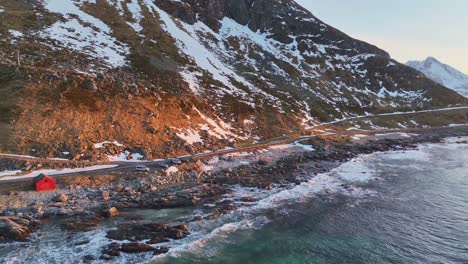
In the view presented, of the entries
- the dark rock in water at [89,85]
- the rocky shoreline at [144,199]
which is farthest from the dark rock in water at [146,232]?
the dark rock in water at [89,85]

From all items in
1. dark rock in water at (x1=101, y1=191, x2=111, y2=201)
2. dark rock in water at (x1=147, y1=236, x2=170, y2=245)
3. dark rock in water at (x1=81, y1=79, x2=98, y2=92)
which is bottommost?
dark rock in water at (x1=101, y1=191, x2=111, y2=201)

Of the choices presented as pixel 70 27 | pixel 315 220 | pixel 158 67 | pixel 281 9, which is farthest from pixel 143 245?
pixel 281 9

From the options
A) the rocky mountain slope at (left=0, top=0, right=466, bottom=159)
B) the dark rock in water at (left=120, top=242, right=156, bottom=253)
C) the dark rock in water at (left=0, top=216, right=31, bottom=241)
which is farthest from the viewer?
the rocky mountain slope at (left=0, top=0, right=466, bottom=159)

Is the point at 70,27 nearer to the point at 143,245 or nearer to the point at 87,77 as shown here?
the point at 87,77

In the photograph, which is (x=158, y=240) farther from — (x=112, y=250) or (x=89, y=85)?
(x=89, y=85)

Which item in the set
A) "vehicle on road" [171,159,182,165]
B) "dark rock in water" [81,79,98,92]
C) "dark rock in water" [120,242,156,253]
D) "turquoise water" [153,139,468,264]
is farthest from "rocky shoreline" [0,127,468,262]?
"dark rock in water" [81,79,98,92]

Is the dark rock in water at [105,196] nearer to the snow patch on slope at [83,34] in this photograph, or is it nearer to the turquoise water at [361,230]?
the turquoise water at [361,230]

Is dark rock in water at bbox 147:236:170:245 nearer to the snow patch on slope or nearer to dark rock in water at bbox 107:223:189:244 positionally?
dark rock in water at bbox 107:223:189:244
